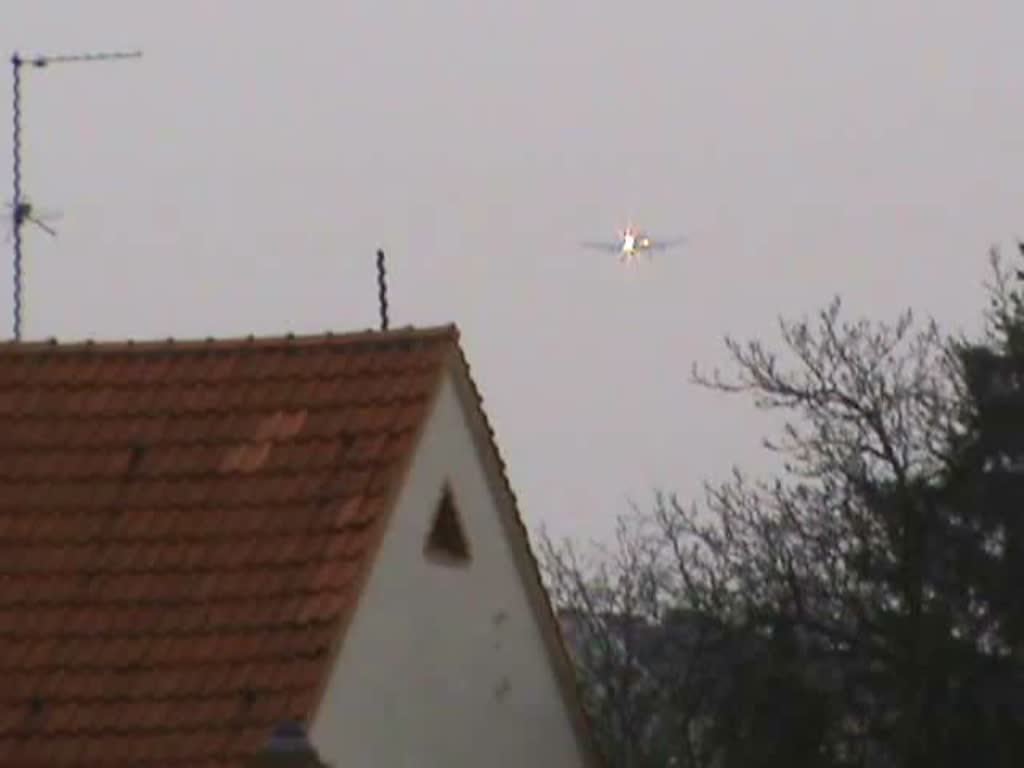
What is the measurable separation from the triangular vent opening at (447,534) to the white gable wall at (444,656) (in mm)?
87

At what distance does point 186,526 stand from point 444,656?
2.13 m

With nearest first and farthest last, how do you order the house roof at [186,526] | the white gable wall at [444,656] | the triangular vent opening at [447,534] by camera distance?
the house roof at [186,526]
the white gable wall at [444,656]
the triangular vent opening at [447,534]

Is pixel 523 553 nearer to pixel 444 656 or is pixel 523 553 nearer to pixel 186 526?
pixel 444 656

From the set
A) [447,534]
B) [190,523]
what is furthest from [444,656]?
[190,523]

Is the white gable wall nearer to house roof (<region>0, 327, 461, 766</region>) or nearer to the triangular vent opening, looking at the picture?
the triangular vent opening

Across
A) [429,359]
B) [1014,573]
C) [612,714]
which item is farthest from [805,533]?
[429,359]

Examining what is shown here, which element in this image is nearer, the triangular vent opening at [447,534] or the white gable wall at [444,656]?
the white gable wall at [444,656]

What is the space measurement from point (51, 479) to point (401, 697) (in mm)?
2405

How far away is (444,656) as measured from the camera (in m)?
18.4

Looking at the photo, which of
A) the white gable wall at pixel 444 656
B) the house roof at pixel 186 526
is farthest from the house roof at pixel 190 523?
the white gable wall at pixel 444 656

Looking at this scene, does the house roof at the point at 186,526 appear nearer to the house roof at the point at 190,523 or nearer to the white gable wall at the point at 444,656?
the house roof at the point at 190,523

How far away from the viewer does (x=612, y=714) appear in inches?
1455

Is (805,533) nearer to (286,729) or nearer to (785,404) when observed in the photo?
(785,404)

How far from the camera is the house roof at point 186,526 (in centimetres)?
1592
